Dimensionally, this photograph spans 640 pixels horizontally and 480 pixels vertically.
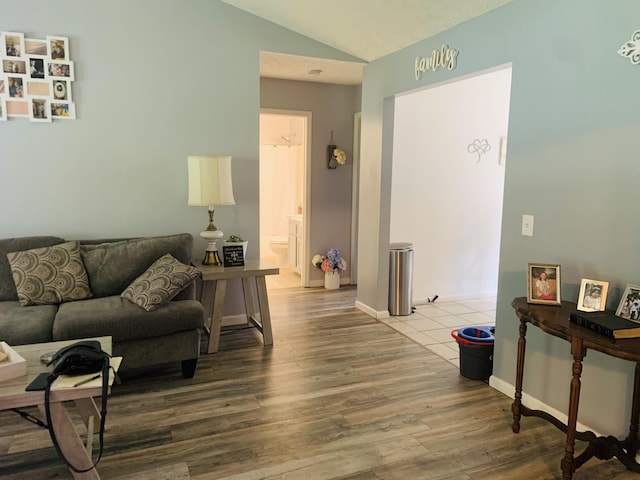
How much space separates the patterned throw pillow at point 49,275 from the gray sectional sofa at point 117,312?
46 mm

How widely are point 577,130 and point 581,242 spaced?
0.60m

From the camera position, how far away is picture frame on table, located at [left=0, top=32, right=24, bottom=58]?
3312mm

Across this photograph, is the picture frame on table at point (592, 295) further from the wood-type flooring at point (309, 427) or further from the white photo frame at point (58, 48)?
the white photo frame at point (58, 48)

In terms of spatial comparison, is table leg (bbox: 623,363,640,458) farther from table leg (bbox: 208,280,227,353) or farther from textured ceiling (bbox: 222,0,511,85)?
table leg (bbox: 208,280,227,353)

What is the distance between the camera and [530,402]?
2.77 m

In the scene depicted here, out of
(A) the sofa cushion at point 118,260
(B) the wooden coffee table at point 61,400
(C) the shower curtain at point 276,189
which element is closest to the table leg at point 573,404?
(B) the wooden coffee table at point 61,400

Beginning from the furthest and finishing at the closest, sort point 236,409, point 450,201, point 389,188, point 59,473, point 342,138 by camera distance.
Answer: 1. point 342,138
2. point 450,201
3. point 389,188
4. point 236,409
5. point 59,473

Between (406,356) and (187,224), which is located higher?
(187,224)

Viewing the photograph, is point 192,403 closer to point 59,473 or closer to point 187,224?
point 59,473

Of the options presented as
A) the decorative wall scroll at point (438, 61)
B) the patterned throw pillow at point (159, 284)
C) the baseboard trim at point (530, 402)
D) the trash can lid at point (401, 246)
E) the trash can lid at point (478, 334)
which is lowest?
the baseboard trim at point (530, 402)

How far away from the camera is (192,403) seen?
110 inches

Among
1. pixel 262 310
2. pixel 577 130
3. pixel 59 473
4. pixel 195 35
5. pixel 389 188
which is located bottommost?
pixel 59 473

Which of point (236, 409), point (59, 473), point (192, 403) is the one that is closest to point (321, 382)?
point (236, 409)

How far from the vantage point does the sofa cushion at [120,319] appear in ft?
9.08
